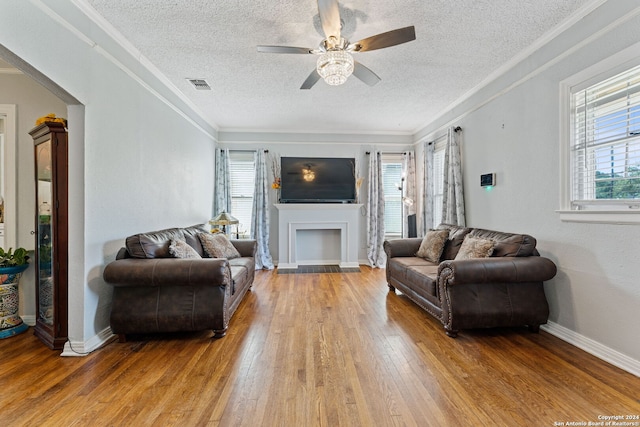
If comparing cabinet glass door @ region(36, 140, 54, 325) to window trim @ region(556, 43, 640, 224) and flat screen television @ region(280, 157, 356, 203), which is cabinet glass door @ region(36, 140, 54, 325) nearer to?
flat screen television @ region(280, 157, 356, 203)

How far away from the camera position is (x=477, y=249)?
292 centimetres

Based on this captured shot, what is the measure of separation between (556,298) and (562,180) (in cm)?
106

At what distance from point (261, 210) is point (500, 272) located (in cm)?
413

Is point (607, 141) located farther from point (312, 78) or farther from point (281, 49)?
point (281, 49)

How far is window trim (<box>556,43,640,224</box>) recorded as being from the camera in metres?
2.03

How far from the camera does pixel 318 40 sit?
2688 mm

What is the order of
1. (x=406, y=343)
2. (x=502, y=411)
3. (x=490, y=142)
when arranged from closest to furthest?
1. (x=502, y=411)
2. (x=406, y=343)
3. (x=490, y=142)

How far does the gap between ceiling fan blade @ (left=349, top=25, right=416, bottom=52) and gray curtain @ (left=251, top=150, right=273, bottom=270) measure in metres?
3.65

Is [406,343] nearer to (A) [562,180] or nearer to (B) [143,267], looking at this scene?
(A) [562,180]

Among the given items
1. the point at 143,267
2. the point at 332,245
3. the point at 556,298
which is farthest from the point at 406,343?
the point at 332,245

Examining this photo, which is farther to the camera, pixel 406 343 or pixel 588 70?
pixel 406 343

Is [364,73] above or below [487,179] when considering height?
above

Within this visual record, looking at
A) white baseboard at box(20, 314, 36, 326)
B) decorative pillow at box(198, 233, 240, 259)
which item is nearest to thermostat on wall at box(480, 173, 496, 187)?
decorative pillow at box(198, 233, 240, 259)

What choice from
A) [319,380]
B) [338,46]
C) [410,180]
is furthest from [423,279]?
[410,180]
